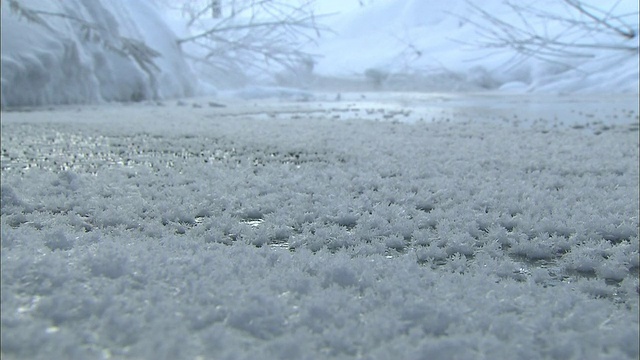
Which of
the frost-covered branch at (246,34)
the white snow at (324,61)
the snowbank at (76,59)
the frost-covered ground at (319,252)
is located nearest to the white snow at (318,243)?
the frost-covered ground at (319,252)

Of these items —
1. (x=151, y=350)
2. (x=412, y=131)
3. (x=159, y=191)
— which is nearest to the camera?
(x=151, y=350)

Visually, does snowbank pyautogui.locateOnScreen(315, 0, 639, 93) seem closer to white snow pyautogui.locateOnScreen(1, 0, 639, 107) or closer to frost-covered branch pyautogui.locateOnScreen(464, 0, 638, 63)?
white snow pyautogui.locateOnScreen(1, 0, 639, 107)

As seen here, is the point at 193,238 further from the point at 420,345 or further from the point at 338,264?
the point at 420,345

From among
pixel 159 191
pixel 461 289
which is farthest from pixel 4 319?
pixel 159 191

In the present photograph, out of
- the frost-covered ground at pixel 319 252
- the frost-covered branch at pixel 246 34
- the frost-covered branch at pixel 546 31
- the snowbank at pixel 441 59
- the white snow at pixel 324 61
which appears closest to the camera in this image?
the frost-covered ground at pixel 319 252

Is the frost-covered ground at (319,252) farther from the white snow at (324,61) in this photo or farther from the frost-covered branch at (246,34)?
the frost-covered branch at (246,34)

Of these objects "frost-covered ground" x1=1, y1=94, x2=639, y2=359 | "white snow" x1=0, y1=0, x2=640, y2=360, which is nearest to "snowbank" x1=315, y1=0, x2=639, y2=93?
"white snow" x1=0, y1=0, x2=640, y2=360
